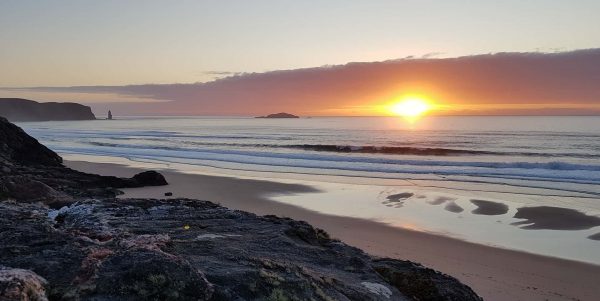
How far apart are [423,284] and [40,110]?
679ft

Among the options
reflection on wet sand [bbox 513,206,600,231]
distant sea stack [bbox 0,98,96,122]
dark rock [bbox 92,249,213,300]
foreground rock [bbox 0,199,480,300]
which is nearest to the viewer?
dark rock [bbox 92,249,213,300]

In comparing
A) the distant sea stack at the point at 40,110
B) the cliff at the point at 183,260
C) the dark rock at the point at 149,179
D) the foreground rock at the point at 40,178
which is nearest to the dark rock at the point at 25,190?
the foreground rock at the point at 40,178

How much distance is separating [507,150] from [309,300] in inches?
1373

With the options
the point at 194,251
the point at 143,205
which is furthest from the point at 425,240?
the point at 194,251

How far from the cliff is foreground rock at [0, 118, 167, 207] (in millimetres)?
3612

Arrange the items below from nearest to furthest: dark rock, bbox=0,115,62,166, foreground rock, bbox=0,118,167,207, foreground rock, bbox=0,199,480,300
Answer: foreground rock, bbox=0,199,480,300, foreground rock, bbox=0,118,167,207, dark rock, bbox=0,115,62,166

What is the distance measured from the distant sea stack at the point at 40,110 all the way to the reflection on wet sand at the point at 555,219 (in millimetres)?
190630

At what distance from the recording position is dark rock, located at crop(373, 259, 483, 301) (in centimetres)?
421

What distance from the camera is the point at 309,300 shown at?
10.7 feet

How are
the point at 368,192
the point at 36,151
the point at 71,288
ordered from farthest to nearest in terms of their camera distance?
the point at 36,151, the point at 368,192, the point at 71,288

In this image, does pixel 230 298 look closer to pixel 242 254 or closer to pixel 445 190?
pixel 242 254

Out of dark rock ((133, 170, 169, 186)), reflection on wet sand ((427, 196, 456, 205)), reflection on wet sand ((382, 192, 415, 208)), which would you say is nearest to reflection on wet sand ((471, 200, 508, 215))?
reflection on wet sand ((427, 196, 456, 205))

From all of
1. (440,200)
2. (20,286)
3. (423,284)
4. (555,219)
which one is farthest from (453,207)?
(20,286)

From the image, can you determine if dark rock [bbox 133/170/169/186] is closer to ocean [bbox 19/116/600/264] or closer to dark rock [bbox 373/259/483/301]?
ocean [bbox 19/116/600/264]
